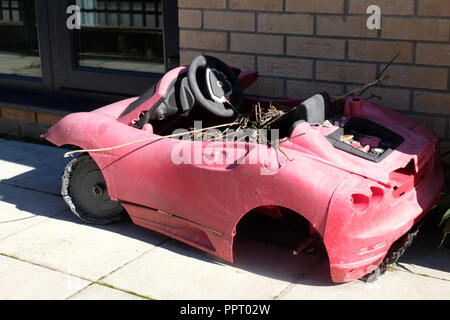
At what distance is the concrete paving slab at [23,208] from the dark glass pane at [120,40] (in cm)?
220

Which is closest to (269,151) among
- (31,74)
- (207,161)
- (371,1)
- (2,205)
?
(207,161)

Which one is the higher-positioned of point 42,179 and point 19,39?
point 19,39

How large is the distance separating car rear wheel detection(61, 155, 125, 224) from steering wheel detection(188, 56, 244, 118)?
98cm

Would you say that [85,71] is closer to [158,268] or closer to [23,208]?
[23,208]

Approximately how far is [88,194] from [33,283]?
100 centimetres

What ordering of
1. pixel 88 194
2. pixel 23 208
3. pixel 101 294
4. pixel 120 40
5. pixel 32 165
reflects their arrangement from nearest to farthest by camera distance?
pixel 101 294 → pixel 88 194 → pixel 23 208 → pixel 32 165 → pixel 120 40

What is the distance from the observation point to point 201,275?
4.06m

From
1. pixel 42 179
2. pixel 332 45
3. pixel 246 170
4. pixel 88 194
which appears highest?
pixel 332 45

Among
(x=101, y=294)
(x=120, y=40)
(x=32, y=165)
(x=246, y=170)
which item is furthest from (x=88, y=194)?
(x=120, y=40)

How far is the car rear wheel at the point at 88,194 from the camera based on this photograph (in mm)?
4777

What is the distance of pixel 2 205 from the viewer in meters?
5.29

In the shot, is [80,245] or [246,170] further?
[80,245]

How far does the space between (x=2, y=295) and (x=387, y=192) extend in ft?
7.73
